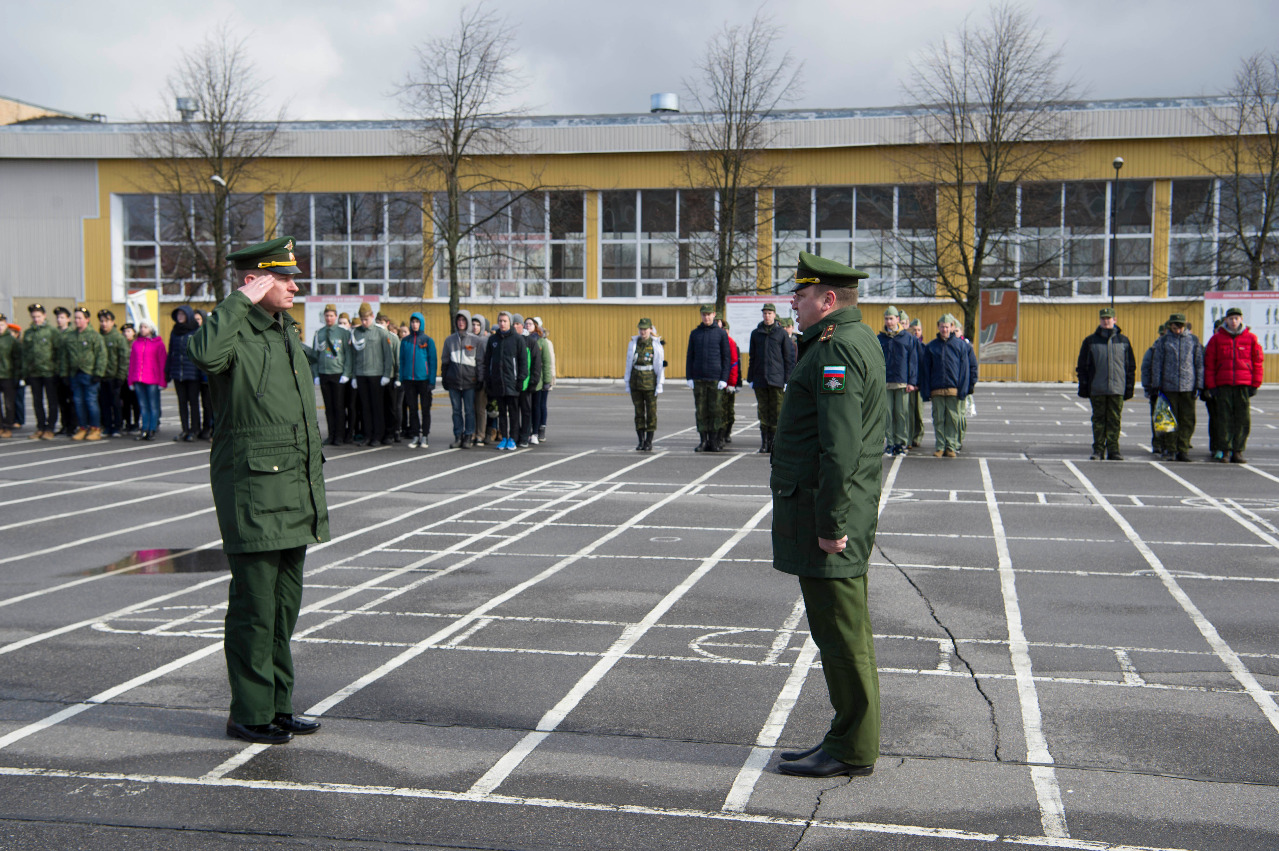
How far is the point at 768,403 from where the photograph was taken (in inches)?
719

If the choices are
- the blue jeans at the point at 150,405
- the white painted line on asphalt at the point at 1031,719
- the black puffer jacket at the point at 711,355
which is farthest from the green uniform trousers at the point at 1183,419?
the blue jeans at the point at 150,405

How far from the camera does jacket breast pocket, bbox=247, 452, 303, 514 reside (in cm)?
514

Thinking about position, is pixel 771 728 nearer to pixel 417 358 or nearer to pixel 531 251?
pixel 417 358

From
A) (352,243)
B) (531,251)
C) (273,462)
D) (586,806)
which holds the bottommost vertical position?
(586,806)

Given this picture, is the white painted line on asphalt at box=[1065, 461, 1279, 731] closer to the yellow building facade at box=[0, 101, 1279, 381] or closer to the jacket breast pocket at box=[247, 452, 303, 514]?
the jacket breast pocket at box=[247, 452, 303, 514]

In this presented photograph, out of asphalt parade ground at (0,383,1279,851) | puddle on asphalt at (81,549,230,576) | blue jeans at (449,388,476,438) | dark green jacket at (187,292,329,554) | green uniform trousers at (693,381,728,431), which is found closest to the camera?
asphalt parade ground at (0,383,1279,851)

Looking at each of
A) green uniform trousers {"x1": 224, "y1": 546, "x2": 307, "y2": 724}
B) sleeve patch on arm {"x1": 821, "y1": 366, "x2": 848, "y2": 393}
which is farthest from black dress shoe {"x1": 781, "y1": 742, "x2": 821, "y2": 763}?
green uniform trousers {"x1": 224, "y1": 546, "x2": 307, "y2": 724}

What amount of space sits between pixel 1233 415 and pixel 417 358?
12.3 meters

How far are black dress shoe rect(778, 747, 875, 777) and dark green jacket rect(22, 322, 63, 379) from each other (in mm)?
18736

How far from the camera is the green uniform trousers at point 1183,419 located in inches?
676

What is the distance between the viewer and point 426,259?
1526 inches

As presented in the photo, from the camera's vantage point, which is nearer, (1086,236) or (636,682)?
(636,682)

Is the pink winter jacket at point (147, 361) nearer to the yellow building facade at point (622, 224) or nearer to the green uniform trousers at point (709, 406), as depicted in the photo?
the green uniform trousers at point (709, 406)

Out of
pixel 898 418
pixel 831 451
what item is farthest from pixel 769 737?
pixel 898 418
